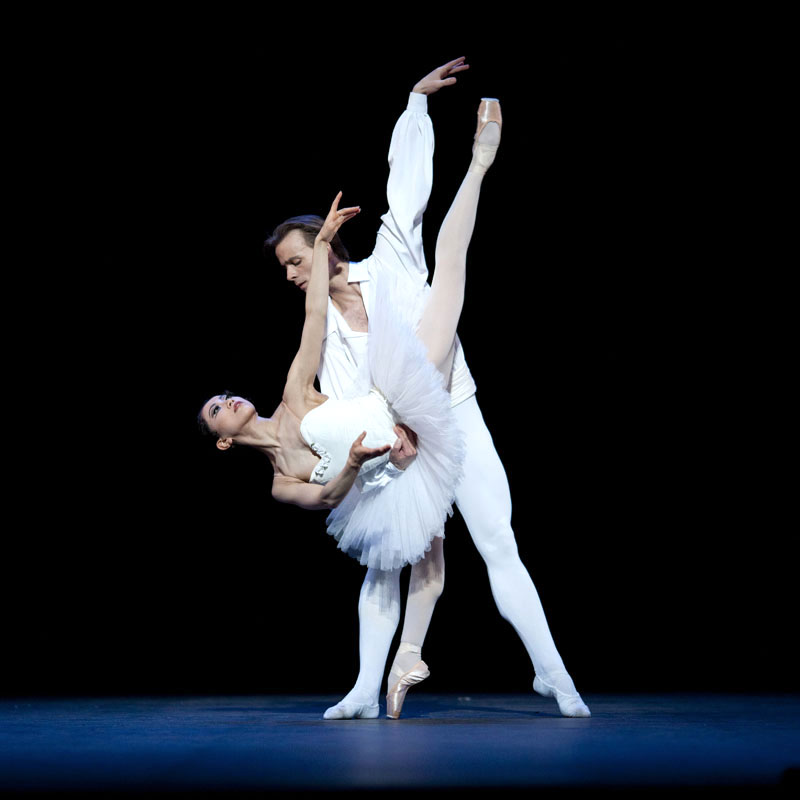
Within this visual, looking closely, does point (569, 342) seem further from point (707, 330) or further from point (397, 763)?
point (397, 763)

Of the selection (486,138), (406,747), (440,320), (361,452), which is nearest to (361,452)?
(361,452)

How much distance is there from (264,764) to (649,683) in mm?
2515

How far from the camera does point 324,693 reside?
4227 mm

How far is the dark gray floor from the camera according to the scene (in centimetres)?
191

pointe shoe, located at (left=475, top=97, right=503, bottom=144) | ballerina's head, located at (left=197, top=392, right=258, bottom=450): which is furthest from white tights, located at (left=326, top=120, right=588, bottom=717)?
ballerina's head, located at (left=197, top=392, right=258, bottom=450)

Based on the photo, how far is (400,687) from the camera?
9.93 ft

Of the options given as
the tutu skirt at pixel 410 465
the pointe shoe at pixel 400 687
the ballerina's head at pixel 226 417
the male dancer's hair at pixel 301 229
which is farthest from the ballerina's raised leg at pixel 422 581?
the ballerina's head at pixel 226 417

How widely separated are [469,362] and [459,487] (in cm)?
151

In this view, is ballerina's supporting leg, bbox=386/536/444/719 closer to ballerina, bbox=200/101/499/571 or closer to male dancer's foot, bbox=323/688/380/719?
male dancer's foot, bbox=323/688/380/719

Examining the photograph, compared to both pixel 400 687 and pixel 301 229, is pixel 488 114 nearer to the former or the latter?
pixel 301 229

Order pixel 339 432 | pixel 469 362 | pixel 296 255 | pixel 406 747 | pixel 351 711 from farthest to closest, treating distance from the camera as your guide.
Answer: pixel 469 362
pixel 296 255
pixel 351 711
pixel 339 432
pixel 406 747

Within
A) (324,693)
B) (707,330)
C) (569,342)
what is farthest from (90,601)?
(707,330)

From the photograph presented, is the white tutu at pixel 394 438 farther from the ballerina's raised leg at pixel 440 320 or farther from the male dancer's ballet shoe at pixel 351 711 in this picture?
the male dancer's ballet shoe at pixel 351 711

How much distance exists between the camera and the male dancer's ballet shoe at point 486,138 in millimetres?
3145
